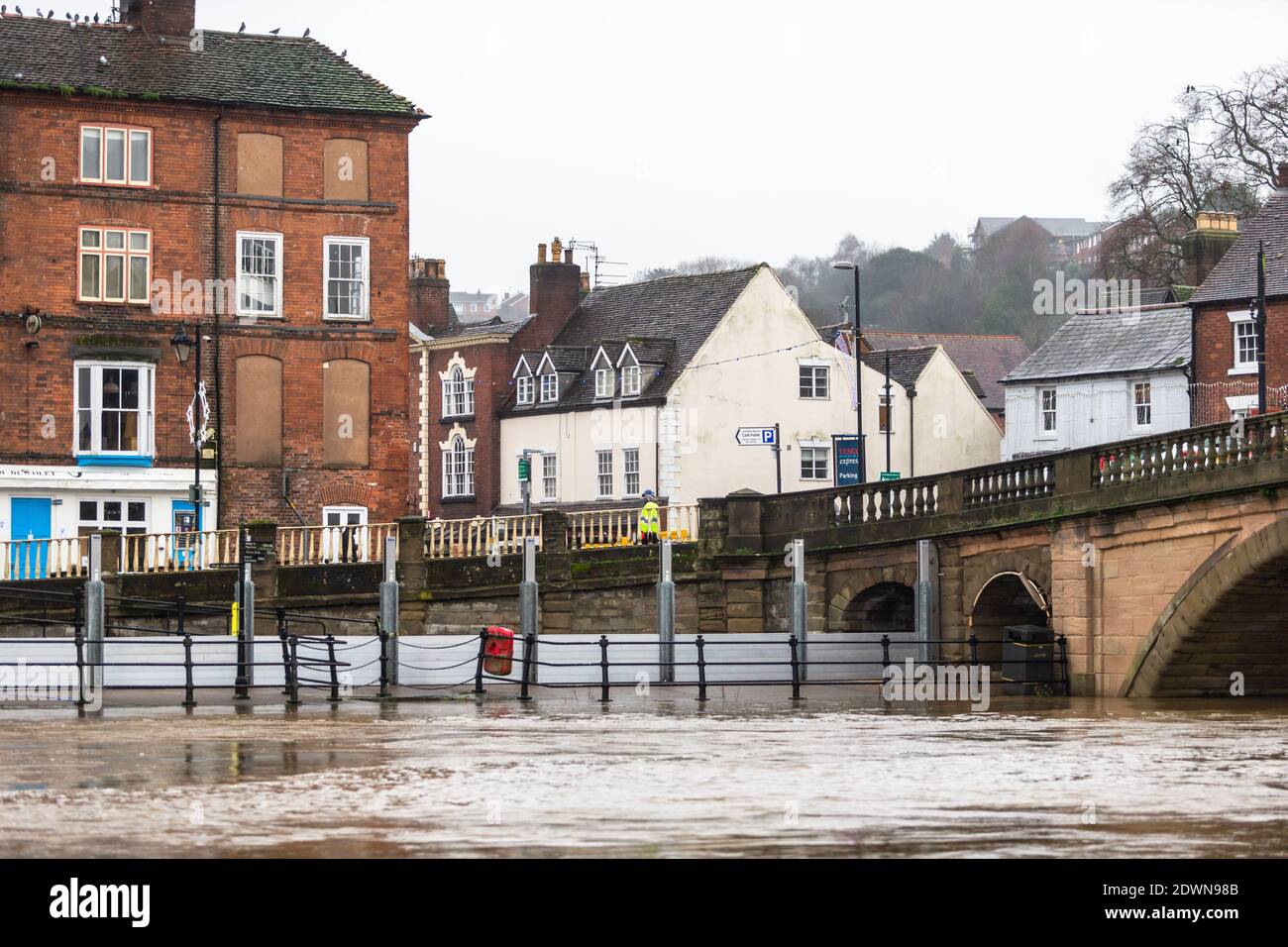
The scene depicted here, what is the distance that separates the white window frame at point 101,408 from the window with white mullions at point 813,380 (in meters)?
21.5

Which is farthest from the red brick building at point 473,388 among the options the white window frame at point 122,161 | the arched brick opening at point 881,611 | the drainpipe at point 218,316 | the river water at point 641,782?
the river water at point 641,782

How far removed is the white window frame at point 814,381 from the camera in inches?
2458

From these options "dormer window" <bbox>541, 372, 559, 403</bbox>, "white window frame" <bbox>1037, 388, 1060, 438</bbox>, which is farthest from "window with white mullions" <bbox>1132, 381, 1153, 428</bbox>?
"dormer window" <bbox>541, 372, 559, 403</bbox>

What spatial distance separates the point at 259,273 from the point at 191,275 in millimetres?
1576

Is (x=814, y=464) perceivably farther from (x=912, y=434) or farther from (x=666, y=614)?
(x=666, y=614)

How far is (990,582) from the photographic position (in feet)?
123

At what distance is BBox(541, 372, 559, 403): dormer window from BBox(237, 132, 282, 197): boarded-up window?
53.4 ft

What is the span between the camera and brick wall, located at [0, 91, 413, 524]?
4641 centimetres

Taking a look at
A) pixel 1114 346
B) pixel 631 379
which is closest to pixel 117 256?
pixel 631 379

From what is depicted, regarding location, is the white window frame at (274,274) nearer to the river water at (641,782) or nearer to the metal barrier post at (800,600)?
the metal barrier post at (800,600)

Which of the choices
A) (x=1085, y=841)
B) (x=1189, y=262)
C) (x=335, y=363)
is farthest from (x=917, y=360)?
(x=1085, y=841)

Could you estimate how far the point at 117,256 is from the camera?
47344 mm

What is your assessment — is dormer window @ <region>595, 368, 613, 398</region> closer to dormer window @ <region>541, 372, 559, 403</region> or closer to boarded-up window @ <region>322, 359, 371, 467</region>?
dormer window @ <region>541, 372, 559, 403</region>
